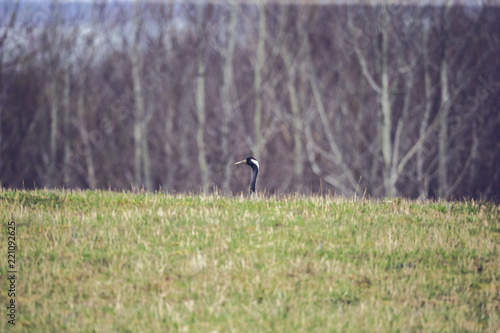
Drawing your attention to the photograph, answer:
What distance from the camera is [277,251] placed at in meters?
8.44

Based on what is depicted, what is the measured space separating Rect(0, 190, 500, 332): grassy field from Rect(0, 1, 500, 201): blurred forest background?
638 inches

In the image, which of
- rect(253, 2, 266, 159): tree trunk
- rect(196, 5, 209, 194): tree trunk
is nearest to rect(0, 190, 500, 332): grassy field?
rect(253, 2, 266, 159): tree trunk

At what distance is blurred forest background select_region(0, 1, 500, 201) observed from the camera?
27.7m

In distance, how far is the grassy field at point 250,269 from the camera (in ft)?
22.0

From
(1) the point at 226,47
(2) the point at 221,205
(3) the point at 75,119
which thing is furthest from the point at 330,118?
(2) the point at 221,205

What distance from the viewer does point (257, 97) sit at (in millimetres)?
30047

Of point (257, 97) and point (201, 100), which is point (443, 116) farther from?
point (201, 100)

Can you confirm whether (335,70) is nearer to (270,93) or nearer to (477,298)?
(270,93)

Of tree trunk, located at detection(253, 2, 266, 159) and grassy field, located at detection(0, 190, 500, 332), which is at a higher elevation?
tree trunk, located at detection(253, 2, 266, 159)

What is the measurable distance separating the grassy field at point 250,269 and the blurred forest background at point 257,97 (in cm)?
1619

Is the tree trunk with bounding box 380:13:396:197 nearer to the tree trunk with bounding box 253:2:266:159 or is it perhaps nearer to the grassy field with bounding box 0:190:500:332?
the tree trunk with bounding box 253:2:266:159

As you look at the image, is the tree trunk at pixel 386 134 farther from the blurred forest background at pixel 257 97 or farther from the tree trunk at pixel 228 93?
the tree trunk at pixel 228 93

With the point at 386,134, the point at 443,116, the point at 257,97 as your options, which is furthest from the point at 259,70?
the point at 443,116

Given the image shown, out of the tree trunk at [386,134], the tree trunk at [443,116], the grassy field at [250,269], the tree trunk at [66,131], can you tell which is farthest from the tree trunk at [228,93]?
the grassy field at [250,269]
